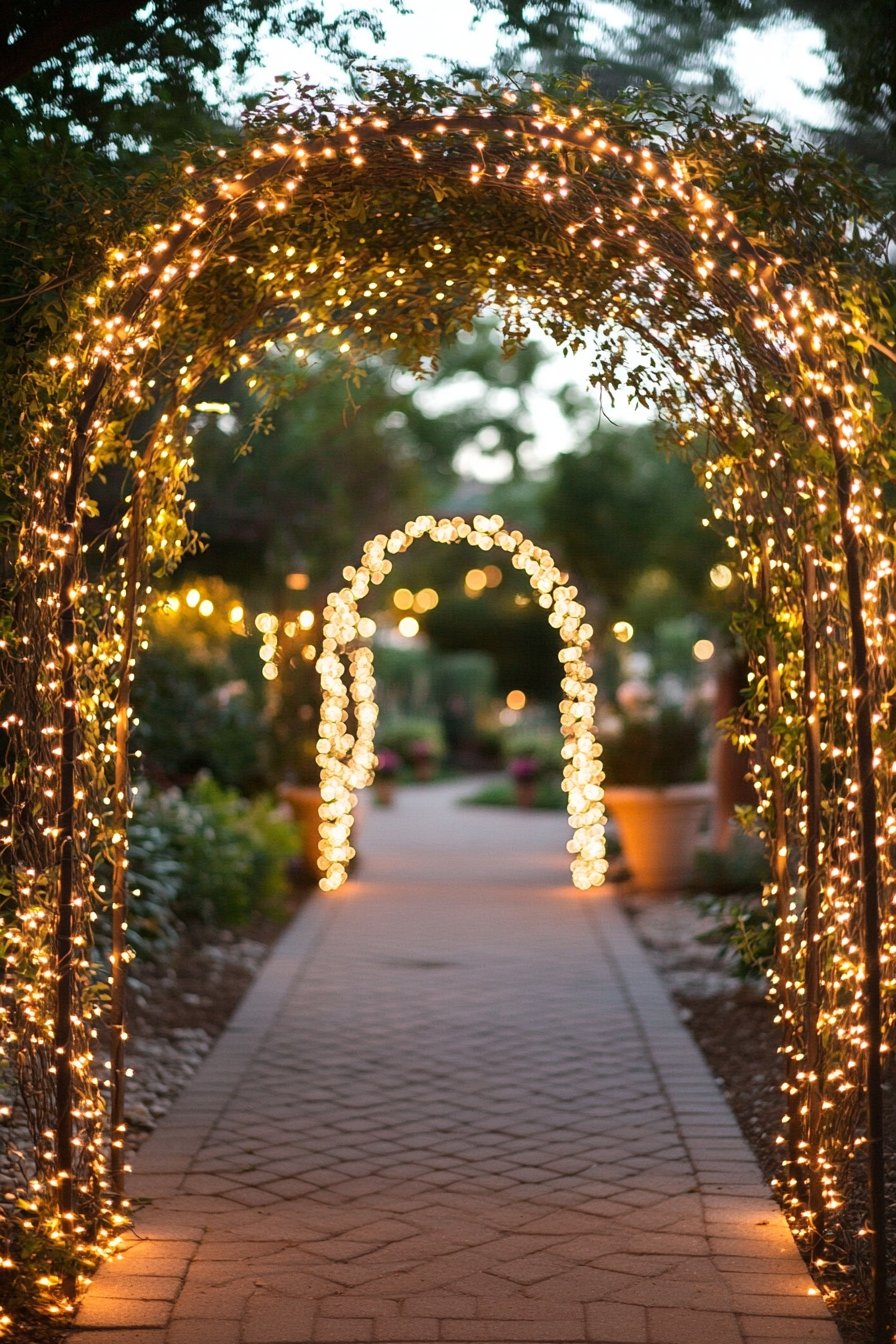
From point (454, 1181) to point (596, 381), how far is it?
8.72 feet

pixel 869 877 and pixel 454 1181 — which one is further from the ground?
pixel 869 877

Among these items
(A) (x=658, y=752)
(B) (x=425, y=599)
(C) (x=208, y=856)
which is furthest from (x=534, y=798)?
(C) (x=208, y=856)

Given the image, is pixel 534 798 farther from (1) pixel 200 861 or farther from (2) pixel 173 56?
(2) pixel 173 56

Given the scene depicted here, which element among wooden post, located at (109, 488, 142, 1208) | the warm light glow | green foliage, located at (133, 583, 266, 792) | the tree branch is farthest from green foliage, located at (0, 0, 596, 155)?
the warm light glow

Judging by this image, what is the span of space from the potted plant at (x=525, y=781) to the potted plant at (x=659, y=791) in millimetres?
9095

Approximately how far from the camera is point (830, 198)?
Answer: 4.17 m

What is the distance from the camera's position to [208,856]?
9500 millimetres

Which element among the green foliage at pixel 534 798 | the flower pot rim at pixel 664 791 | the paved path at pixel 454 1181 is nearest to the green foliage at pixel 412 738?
the green foliage at pixel 534 798

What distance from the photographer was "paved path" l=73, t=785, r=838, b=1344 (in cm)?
369

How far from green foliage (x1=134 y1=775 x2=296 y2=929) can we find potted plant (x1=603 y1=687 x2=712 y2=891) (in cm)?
289

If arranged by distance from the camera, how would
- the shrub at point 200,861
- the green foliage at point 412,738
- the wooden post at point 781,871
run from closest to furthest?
the wooden post at point 781,871, the shrub at point 200,861, the green foliage at point 412,738

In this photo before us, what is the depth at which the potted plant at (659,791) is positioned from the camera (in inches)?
470

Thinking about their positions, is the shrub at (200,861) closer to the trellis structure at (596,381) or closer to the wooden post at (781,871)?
the trellis structure at (596,381)

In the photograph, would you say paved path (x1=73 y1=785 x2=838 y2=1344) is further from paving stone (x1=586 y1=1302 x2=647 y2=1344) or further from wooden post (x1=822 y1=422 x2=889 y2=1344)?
wooden post (x1=822 y1=422 x2=889 y2=1344)
